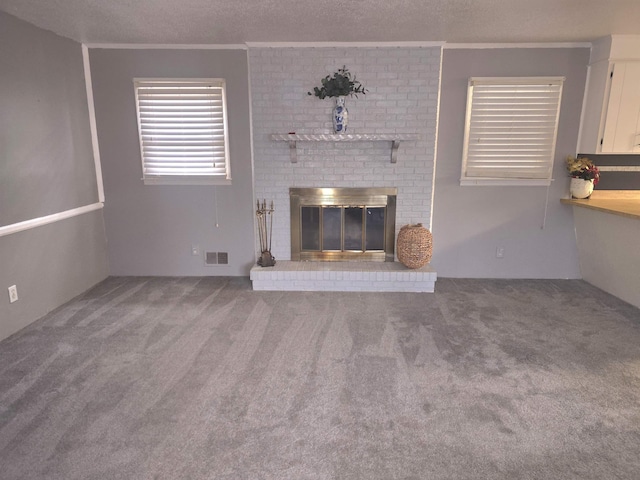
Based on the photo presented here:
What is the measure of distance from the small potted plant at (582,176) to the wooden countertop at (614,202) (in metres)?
0.08

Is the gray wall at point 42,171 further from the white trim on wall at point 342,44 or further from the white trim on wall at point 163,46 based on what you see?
the white trim on wall at point 342,44

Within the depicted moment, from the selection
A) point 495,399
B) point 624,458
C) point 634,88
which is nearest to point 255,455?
point 495,399

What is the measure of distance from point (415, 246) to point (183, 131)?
2620 millimetres

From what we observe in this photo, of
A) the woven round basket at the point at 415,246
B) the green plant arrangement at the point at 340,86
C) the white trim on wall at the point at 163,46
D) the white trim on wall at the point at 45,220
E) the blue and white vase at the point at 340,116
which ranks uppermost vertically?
the white trim on wall at the point at 163,46

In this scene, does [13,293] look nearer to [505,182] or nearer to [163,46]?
[163,46]

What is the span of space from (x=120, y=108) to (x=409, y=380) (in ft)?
12.3

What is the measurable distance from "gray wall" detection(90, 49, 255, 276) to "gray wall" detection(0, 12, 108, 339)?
0.22 meters

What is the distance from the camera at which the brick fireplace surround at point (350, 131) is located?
384cm

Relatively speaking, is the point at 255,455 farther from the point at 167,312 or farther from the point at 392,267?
the point at 392,267

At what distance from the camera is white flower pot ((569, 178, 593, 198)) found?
3.93 metres

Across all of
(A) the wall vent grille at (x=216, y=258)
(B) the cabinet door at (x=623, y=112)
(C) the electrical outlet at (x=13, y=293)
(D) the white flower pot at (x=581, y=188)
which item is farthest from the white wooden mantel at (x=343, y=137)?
(C) the electrical outlet at (x=13, y=293)

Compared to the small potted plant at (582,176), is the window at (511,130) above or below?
above

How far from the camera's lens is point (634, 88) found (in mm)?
3633

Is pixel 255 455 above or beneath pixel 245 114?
beneath
